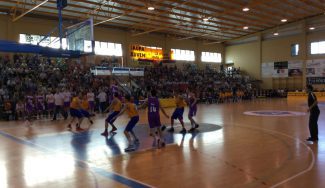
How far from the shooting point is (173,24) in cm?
3200

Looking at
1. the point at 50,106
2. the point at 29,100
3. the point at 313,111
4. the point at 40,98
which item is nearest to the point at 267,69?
the point at 50,106

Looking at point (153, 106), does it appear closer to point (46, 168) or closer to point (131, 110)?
point (131, 110)

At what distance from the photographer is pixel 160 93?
94.0 feet

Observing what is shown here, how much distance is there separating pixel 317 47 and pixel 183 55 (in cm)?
1575

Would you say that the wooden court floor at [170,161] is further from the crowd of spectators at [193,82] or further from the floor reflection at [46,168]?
the crowd of spectators at [193,82]

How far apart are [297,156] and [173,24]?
25865 millimetres

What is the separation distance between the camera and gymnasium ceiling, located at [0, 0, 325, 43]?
24.7 meters

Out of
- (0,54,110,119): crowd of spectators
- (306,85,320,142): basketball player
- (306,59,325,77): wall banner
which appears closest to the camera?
(306,85,320,142): basketball player

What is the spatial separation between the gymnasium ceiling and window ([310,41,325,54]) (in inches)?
136

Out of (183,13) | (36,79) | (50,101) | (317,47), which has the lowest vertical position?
(50,101)

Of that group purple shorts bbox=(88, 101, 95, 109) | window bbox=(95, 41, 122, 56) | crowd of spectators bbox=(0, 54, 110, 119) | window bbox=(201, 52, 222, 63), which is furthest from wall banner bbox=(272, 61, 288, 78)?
purple shorts bbox=(88, 101, 95, 109)

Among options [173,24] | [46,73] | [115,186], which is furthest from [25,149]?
[173,24]

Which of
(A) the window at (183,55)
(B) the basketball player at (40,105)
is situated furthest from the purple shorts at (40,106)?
(A) the window at (183,55)

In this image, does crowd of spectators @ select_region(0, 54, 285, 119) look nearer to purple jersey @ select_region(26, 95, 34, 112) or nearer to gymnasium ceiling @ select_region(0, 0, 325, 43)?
purple jersey @ select_region(26, 95, 34, 112)
